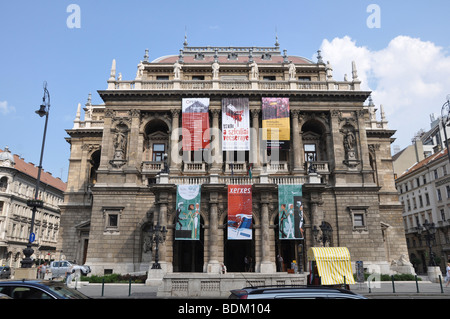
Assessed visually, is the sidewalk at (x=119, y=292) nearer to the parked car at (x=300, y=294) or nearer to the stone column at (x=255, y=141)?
the parked car at (x=300, y=294)

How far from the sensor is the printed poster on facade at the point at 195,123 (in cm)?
3412

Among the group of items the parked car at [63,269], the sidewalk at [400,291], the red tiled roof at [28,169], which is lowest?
the sidewalk at [400,291]

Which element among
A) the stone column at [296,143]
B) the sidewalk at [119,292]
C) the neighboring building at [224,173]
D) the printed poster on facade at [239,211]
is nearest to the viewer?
the sidewalk at [119,292]

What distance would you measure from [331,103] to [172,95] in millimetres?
16620

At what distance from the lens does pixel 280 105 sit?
35.2 meters

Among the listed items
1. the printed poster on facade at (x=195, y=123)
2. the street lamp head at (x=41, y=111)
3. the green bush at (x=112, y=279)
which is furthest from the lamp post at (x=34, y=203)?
the printed poster on facade at (x=195, y=123)

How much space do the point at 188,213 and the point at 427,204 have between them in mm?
43422

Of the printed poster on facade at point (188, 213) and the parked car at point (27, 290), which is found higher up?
the printed poster on facade at point (188, 213)

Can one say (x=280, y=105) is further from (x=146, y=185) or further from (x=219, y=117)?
(x=146, y=185)

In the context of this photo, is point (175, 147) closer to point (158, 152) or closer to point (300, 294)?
point (158, 152)

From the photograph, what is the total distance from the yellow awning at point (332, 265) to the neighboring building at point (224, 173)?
10.7 metres

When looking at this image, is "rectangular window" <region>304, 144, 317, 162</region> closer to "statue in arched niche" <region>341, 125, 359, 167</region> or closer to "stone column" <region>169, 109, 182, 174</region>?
"statue in arched niche" <region>341, 125, 359, 167</region>

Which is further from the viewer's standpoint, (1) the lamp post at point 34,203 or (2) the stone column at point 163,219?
(2) the stone column at point 163,219

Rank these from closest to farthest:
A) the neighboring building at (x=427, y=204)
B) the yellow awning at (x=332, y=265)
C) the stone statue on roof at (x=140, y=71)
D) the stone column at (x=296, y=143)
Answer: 1. the yellow awning at (x=332, y=265)
2. the stone column at (x=296, y=143)
3. the stone statue on roof at (x=140, y=71)
4. the neighboring building at (x=427, y=204)
